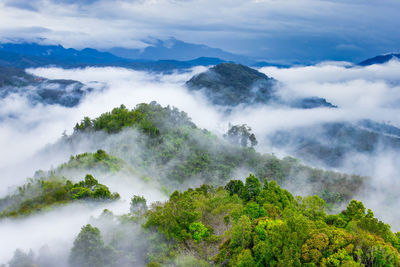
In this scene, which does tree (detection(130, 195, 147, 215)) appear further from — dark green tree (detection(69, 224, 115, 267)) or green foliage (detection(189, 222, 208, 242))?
green foliage (detection(189, 222, 208, 242))

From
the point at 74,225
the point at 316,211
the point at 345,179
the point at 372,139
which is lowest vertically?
the point at 372,139

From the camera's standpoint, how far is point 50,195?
Result: 43594mm

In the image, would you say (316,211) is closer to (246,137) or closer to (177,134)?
(177,134)

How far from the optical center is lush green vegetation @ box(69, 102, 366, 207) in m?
65.6

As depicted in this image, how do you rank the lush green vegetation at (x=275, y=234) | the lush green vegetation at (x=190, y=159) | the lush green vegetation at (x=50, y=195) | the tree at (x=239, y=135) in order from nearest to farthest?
1. the lush green vegetation at (x=275, y=234)
2. the lush green vegetation at (x=50, y=195)
3. the lush green vegetation at (x=190, y=159)
4. the tree at (x=239, y=135)

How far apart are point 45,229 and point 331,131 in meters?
168

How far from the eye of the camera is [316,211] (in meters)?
31.0

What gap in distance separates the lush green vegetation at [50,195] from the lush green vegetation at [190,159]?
1940cm

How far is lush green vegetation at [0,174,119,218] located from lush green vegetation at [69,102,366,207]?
19.4m

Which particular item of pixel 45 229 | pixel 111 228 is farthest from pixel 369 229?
pixel 45 229

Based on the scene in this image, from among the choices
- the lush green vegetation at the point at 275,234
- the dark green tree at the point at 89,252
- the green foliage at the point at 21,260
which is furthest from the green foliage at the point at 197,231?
the green foliage at the point at 21,260

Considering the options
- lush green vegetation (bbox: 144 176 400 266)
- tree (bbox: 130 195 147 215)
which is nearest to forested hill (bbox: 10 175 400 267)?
lush green vegetation (bbox: 144 176 400 266)

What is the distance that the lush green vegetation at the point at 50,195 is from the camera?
41.3 metres

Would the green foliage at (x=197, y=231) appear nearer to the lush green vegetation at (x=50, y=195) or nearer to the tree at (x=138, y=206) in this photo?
the tree at (x=138, y=206)
